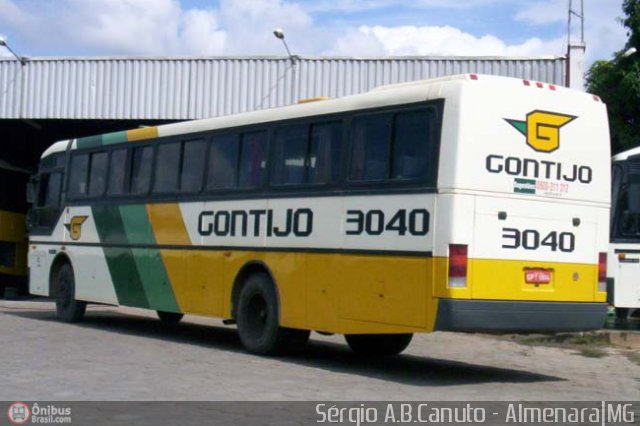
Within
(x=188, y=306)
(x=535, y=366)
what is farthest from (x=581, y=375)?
(x=188, y=306)

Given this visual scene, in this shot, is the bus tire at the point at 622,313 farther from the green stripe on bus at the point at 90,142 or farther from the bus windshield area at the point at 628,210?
the green stripe on bus at the point at 90,142

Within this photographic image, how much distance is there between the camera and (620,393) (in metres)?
11.1

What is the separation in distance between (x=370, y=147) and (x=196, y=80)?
455 inches

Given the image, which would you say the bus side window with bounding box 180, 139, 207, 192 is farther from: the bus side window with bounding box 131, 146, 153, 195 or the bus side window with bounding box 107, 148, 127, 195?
the bus side window with bounding box 107, 148, 127, 195

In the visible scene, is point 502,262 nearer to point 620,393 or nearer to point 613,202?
point 620,393

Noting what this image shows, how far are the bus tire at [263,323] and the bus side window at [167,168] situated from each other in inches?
94.9

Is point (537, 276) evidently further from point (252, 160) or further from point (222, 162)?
point (222, 162)

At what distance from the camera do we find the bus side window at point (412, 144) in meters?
11.0

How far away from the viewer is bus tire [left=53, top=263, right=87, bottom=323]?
696 inches

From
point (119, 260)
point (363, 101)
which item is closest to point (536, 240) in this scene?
point (363, 101)

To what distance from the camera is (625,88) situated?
27094 mm
